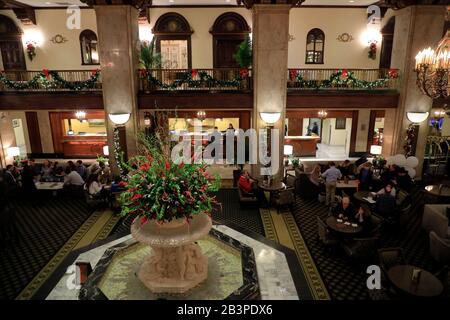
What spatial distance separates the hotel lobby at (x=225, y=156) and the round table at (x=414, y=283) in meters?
0.03

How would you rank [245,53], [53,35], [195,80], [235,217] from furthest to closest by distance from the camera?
1. [53,35]
2. [245,53]
3. [195,80]
4. [235,217]

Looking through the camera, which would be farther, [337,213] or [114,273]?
[337,213]

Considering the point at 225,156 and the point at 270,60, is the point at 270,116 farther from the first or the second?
the point at 225,156

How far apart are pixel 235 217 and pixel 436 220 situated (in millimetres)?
4745

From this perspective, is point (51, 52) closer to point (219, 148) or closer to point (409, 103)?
point (219, 148)

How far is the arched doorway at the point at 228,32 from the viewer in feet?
49.2

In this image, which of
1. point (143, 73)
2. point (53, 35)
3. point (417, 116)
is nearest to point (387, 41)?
point (417, 116)

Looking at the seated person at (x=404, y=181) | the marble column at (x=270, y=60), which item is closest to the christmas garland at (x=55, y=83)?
the marble column at (x=270, y=60)

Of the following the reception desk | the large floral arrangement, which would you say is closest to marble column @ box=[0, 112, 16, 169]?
the large floral arrangement

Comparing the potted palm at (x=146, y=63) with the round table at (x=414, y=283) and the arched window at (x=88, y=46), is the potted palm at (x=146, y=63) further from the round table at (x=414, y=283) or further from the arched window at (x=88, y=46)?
the round table at (x=414, y=283)

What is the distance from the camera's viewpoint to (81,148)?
15797mm

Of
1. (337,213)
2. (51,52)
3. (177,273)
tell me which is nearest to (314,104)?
(337,213)

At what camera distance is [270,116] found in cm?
1090

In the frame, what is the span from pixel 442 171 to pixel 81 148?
589 inches
